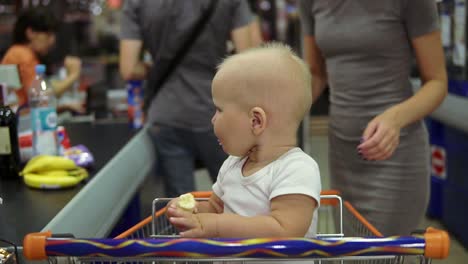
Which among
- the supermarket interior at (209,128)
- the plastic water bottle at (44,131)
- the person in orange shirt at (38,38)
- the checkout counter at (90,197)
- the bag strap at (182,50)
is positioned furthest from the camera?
the person in orange shirt at (38,38)

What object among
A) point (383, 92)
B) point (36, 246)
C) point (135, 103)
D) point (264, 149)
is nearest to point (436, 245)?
point (264, 149)

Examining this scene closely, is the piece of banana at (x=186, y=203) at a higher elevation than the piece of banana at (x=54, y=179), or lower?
higher

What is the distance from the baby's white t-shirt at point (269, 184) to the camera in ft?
3.70

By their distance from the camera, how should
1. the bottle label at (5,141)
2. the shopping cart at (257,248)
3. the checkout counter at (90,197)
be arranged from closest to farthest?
the shopping cart at (257,248)
the checkout counter at (90,197)
the bottle label at (5,141)

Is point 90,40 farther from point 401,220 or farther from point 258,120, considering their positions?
point 258,120

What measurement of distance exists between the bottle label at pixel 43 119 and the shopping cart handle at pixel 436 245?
1.48 m

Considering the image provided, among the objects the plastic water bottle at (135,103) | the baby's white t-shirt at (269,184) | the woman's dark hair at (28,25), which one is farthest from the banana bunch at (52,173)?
the woman's dark hair at (28,25)

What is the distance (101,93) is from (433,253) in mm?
3346

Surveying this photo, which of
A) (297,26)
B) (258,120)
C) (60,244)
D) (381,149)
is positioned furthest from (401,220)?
(297,26)

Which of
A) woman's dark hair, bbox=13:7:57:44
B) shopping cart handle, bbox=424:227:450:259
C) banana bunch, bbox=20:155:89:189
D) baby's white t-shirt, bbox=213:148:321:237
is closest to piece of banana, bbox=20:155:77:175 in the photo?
banana bunch, bbox=20:155:89:189

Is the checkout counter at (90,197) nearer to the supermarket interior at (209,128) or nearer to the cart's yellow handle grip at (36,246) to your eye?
the supermarket interior at (209,128)

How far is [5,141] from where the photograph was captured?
1.85m

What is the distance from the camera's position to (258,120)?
A: 1.15m

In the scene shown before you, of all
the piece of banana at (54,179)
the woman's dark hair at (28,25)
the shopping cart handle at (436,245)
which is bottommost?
the piece of banana at (54,179)
